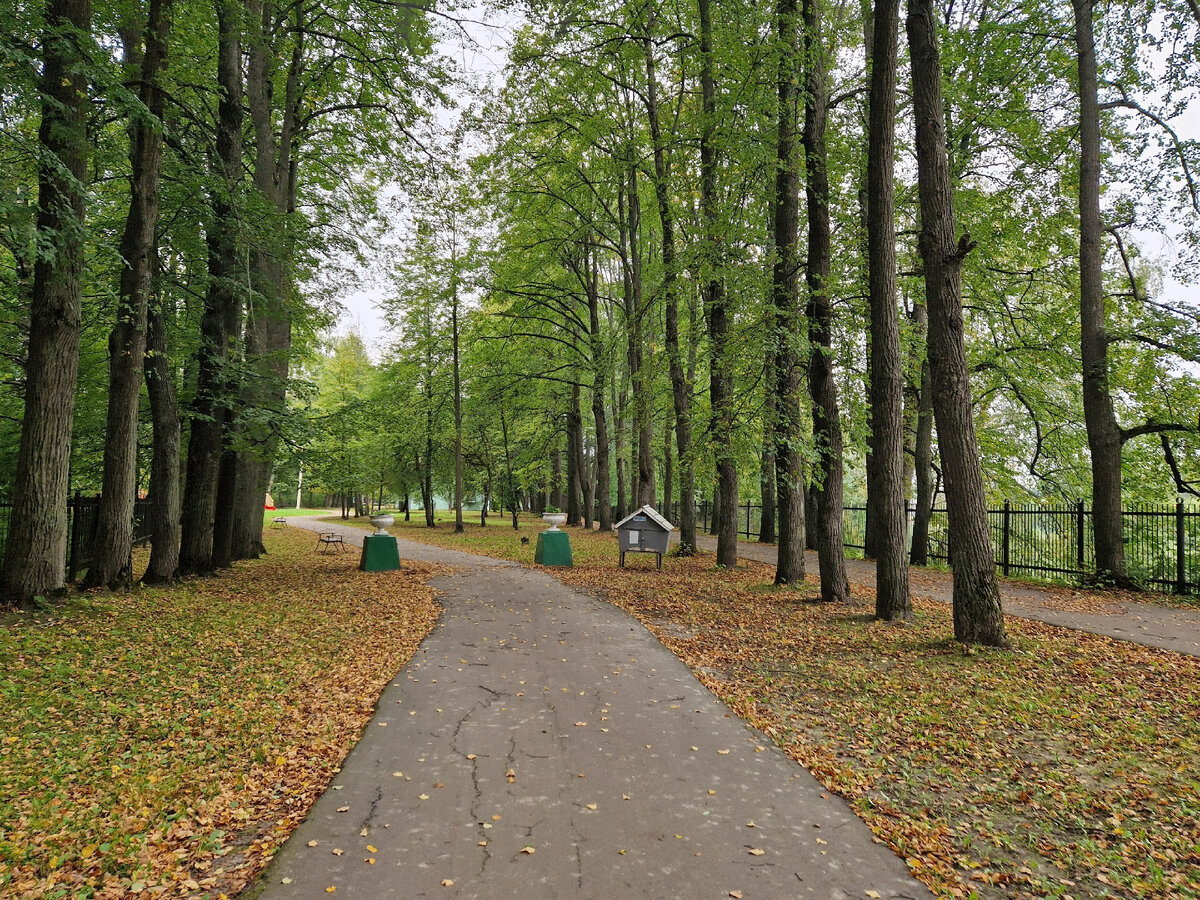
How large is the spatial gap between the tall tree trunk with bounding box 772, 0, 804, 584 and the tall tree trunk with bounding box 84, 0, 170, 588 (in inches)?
334

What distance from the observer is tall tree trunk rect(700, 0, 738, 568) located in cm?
1016

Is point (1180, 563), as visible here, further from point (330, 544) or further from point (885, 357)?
point (330, 544)

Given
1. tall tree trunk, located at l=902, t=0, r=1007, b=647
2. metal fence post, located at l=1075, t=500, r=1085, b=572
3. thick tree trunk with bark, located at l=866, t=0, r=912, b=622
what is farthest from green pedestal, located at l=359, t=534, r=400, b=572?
metal fence post, located at l=1075, t=500, r=1085, b=572

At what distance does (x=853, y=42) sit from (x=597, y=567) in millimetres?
12712

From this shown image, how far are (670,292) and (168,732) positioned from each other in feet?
34.7

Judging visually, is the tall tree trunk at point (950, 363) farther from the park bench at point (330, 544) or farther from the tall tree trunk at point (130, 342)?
the park bench at point (330, 544)

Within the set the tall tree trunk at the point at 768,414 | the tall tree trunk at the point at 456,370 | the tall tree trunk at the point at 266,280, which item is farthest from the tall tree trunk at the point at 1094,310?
the tall tree trunk at the point at 456,370

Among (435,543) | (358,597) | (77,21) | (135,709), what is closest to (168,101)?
(77,21)

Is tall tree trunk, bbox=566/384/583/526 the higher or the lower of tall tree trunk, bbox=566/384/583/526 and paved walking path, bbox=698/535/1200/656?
the higher

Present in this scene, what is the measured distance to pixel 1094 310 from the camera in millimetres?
11500

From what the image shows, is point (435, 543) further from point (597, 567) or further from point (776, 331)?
point (776, 331)

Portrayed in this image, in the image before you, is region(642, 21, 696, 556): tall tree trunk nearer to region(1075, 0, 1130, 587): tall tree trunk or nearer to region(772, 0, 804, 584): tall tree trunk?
region(772, 0, 804, 584): tall tree trunk

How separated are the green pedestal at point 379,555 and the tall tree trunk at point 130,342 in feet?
15.9

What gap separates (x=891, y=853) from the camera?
3.06 metres
